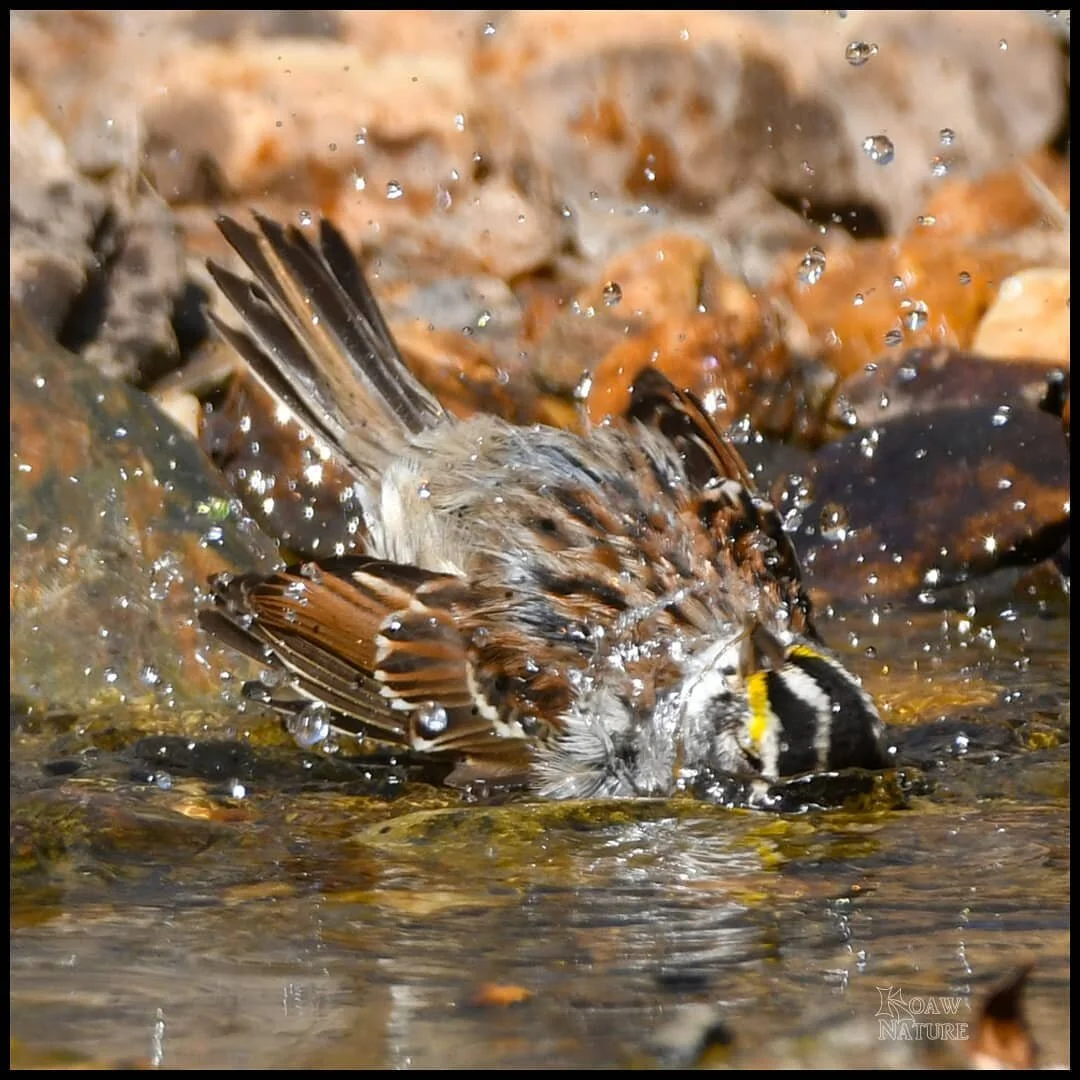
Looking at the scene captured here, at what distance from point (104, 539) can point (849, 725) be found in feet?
8.48

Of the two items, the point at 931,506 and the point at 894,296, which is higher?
the point at 894,296

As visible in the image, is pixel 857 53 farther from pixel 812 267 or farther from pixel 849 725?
pixel 849 725

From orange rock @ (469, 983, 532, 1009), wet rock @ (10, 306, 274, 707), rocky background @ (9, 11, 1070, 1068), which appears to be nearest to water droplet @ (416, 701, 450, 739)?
rocky background @ (9, 11, 1070, 1068)

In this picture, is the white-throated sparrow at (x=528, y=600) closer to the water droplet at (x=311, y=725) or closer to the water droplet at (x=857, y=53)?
the water droplet at (x=311, y=725)

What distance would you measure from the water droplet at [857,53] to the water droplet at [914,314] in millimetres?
1215

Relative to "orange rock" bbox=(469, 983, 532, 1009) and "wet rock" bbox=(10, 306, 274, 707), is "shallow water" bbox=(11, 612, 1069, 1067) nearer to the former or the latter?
"orange rock" bbox=(469, 983, 532, 1009)

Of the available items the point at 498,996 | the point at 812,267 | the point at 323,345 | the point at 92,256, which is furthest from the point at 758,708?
the point at 92,256

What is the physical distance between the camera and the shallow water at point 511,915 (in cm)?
291

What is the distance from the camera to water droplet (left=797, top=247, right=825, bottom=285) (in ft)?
25.8

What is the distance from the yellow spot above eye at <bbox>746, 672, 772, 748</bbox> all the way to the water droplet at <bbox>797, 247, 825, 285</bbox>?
359 centimetres

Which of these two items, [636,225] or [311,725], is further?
[636,225]

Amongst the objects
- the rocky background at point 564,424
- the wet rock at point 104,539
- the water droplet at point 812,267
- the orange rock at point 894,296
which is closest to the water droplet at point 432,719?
the rocky background at point 564,424

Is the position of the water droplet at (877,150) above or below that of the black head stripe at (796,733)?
above

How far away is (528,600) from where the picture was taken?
5.15m
